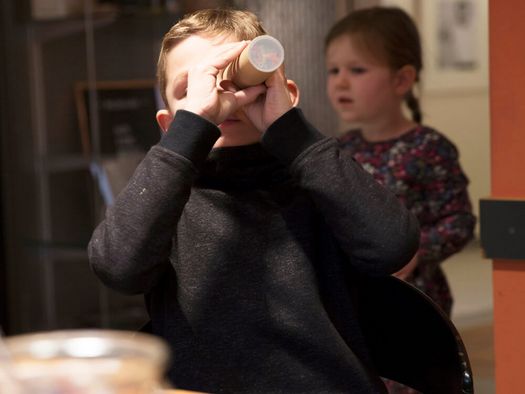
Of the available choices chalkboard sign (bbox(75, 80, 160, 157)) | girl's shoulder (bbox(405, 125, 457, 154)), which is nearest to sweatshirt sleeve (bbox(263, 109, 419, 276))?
girl's shoulder (bbox(405, 125, 457, 154))

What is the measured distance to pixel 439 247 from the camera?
2645 millimetres

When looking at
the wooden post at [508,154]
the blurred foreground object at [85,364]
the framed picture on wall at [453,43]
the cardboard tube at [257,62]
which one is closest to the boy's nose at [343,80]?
the wooden post at [508,154]

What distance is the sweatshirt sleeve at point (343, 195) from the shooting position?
5.08ft

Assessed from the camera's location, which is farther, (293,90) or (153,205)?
(293,90)

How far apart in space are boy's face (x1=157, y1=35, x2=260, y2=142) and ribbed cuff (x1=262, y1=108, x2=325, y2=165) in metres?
0.10

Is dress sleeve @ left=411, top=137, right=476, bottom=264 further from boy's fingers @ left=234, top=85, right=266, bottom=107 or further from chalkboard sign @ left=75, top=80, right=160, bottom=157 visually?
chalkboard sign @ left=75, top=80, right=160, bottom=157

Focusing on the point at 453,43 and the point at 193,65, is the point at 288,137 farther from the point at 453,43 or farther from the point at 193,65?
the point at 453,43

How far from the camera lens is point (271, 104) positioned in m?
1.56

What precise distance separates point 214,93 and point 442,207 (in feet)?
4.28

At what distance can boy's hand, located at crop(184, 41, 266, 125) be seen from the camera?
5.05ft

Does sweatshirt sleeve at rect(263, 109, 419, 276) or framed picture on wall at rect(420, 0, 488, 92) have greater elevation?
sweatshirt sleeve at rect(263, 109, 419, 276)

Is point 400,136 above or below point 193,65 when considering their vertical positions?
below

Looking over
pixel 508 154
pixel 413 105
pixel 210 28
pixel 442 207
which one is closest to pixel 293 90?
pixel 210 28

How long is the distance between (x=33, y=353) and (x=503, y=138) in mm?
1174
